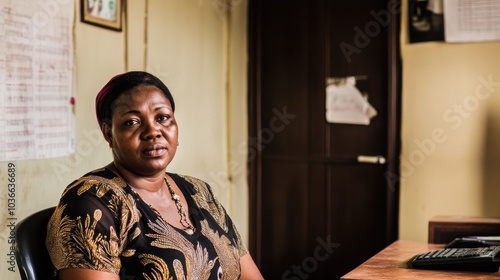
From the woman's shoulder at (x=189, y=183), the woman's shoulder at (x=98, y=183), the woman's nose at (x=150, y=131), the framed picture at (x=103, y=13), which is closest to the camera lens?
the woman's shoulder at (x=98, y=183)

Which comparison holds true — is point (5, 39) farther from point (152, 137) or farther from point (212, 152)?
point (212, 152)

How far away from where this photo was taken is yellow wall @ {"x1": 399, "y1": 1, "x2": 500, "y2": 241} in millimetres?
3307

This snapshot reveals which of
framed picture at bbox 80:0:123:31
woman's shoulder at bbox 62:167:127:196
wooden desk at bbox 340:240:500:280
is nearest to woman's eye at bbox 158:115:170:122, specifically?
woman's shoulder at bbox 62:167:127:196

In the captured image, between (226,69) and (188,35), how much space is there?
17.5 inches

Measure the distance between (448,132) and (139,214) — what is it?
2036mm

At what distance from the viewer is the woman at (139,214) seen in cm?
173

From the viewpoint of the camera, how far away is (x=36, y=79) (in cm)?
239

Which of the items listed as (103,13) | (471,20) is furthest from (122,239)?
(471,20)

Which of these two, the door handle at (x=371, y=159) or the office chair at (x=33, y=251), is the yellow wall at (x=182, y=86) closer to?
the office chair at (x=33, y=251)

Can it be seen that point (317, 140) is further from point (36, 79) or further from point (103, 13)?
point (36, 79)

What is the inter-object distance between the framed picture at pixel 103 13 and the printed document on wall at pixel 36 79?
9cm

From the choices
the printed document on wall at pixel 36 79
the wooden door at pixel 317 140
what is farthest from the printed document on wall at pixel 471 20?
the printed document on wall at pixel 36 79

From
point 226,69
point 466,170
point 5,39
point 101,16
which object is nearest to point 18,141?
point 5,39

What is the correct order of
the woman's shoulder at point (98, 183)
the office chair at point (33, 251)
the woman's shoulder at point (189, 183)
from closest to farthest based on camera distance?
the office chair at point (33, 251) → the woman's shoulder at point (98, 183) → the woman's shoulder at point (189, 183)
